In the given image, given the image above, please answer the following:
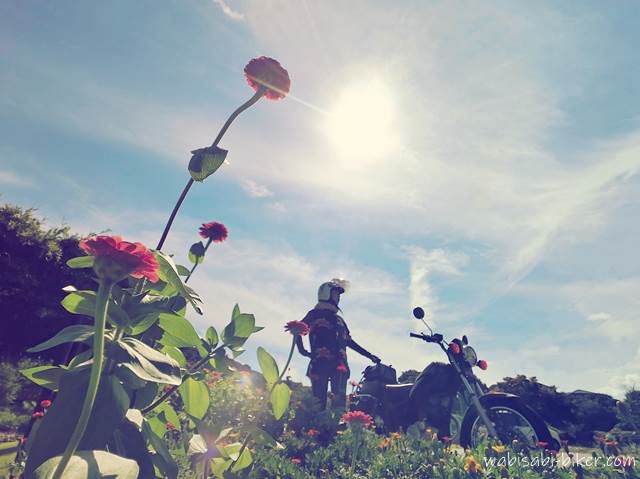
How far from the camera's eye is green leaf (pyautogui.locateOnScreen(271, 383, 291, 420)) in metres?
1.97

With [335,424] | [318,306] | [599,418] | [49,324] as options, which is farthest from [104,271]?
[49,324]

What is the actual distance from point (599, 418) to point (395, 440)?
4.04 m

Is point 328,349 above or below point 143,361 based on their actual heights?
above

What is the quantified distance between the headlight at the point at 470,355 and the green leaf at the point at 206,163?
4913 millimetres

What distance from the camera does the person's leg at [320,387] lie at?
6594 millimetres

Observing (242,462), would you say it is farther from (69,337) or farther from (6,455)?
(6,455)

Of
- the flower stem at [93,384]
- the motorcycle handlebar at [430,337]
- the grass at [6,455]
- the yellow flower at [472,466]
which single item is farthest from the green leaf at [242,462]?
the motorcycle handlebar at [430,337]

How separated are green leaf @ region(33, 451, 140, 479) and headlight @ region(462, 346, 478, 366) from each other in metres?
5.17

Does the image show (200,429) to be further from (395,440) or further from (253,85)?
(395,440)

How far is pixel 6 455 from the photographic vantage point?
16.6ft

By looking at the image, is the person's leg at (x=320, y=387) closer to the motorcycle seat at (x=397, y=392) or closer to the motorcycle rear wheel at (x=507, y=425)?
the motorcycle seat at (x=397, y=392)

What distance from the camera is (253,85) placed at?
1707 mm

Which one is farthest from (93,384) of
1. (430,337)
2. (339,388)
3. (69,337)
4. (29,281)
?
(29,281)

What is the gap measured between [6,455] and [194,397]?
5597 millimetres
